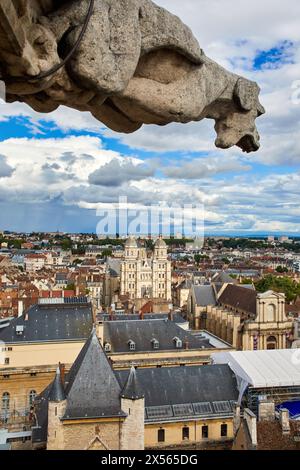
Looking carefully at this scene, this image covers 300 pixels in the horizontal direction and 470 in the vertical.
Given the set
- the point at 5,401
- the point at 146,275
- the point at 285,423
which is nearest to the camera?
the point at 285,423

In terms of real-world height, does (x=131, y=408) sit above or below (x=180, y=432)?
above

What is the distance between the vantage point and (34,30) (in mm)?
3365

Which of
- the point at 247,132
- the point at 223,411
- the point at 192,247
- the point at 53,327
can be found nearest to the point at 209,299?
the point at 53,327

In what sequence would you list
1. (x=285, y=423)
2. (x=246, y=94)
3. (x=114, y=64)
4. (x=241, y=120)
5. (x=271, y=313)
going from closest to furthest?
(x=114, y=64) < (x=246, y=94) < (x=241, y=120) < (x=285, y=423) < (x=271, y=313)

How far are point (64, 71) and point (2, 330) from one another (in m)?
24.2

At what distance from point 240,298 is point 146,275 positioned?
87.8 feet

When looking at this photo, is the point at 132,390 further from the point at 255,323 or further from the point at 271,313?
the point at 271,313

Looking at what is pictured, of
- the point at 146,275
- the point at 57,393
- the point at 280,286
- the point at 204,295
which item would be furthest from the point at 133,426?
the point at 280,286

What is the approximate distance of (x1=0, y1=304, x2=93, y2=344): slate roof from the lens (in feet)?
81.4

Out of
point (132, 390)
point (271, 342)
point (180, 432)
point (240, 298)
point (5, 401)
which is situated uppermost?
point (240, 298)

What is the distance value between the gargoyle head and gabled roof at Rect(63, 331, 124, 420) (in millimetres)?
12277

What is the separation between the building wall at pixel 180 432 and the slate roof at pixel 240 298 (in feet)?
75.5

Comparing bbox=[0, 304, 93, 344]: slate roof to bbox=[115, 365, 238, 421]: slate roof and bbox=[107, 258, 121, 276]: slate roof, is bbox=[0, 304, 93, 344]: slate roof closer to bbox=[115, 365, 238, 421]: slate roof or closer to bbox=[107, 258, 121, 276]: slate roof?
bbox=[115, 365, 238, 421]: slate roof

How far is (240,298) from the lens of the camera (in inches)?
1800
